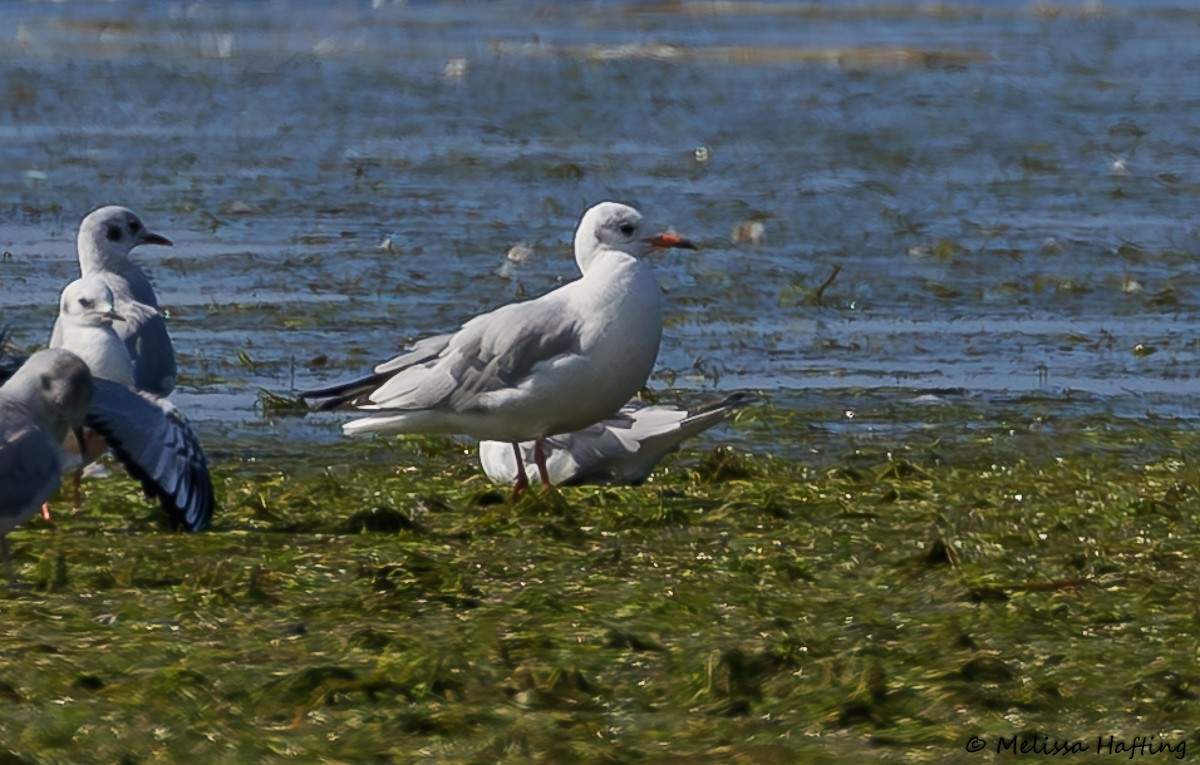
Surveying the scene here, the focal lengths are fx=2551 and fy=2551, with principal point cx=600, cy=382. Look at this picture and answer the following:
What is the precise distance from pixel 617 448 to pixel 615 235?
76 centimetres

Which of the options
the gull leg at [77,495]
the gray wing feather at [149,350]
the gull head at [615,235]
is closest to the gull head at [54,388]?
the gull leg at [77,495]

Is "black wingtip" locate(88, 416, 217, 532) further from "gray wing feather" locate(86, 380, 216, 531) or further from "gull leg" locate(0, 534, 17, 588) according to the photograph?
"gull leg" locate(0, 534, 17, 588)

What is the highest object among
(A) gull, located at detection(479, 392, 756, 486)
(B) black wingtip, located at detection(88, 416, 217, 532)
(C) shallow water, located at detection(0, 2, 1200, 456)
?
(B) black wingtip, located at detection(88, 416, 217, 532)

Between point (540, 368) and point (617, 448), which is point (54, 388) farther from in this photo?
point (617, 448)

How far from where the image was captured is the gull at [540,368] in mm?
8547

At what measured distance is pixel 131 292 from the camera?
10289mm

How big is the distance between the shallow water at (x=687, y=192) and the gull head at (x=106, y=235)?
64cm

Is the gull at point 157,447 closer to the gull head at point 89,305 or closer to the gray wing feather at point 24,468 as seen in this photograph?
the gray wing feather at point 24,468

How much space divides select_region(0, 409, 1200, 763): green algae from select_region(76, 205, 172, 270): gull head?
186 cm

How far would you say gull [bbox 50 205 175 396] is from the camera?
9.33 meters

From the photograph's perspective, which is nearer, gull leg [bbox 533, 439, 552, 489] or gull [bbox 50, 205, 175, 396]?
gull leg [bbox 533, 439, 552, 489]

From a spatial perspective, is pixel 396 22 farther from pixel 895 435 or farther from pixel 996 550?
pixel 996 550

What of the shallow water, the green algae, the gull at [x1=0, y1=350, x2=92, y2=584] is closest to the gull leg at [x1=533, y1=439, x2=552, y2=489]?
the green algae

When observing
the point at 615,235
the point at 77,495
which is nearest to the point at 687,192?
the point at 615,235
